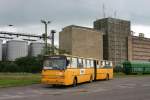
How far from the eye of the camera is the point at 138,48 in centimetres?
17938

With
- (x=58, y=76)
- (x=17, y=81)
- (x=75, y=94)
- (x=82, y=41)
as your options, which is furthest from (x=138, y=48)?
(x=75, y=94)

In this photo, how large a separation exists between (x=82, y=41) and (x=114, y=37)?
60.2ft

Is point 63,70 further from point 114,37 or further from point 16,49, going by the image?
point 114,37

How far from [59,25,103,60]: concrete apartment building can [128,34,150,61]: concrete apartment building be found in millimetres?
20483

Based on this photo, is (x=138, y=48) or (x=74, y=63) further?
(x=138, y=48)

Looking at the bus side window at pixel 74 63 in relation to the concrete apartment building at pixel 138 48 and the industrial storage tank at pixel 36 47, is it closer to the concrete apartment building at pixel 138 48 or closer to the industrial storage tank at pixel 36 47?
the industrial storage tank at pixel 36 47

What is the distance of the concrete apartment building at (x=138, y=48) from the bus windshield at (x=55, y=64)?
146 metres

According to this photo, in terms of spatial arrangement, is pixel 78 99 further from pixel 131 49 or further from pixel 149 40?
pixel 149 40

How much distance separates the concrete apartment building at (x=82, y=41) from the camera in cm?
14916

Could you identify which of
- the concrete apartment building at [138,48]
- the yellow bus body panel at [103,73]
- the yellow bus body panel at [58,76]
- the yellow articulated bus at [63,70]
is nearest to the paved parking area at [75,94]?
the yellow bus body panel at [58,76]

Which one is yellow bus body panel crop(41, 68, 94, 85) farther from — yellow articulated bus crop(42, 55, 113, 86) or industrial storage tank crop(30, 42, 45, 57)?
industrial storage tank crop(30, 42, 45, 57)

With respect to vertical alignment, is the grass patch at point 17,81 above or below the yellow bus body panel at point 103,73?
below

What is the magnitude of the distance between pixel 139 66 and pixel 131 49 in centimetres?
10970

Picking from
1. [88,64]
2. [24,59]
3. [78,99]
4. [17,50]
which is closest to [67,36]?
[17,50]
